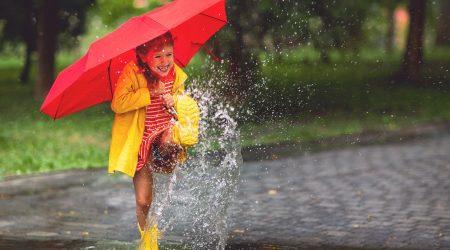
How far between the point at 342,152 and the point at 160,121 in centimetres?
771

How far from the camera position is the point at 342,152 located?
13.0 m

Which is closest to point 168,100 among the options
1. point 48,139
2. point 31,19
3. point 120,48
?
point 120,48

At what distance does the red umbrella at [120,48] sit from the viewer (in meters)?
5.30

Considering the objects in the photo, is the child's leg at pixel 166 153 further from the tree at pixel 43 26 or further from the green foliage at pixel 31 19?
the green foliage at pixel 31 19

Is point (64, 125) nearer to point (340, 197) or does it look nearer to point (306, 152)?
point (306, 152)

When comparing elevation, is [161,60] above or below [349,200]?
above

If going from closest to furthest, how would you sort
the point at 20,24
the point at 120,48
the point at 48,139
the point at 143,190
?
1. the point at 120,48
2. the point at 143,190
3. the point at 48,139
4. the point at 20,24

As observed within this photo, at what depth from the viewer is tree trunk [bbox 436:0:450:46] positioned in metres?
37.3

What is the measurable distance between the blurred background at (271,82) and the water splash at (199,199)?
2.37 m

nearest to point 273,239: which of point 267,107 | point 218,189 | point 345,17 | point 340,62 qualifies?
point 218,189

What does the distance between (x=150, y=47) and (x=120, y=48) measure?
0.93ft

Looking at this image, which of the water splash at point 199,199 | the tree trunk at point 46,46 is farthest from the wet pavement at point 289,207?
the tree trunk at point 46,46

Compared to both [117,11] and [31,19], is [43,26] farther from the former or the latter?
[31,19]

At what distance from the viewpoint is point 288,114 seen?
19922 mm
